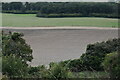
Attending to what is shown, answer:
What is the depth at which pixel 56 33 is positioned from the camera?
36.2 ft

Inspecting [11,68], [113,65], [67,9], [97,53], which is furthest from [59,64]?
[67,9]

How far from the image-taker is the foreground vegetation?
2.90 meters

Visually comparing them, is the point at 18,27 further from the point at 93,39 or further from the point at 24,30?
the point at 93,39

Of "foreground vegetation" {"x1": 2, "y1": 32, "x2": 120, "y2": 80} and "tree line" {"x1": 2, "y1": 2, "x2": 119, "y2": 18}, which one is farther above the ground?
"tree line" {"x1": 2, "y1": 2, "x2": 119, "y2": 18}

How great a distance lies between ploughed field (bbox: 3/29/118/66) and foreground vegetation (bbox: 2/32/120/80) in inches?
56.2

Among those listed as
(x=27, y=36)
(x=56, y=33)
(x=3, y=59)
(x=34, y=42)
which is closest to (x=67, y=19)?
(x=56, y=33)

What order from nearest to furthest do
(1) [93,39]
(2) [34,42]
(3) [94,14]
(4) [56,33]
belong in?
(2) [34,42] → (1) [93,39] → (4) [56,33] → (3) [94,14]

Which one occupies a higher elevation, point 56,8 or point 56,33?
point 56,8

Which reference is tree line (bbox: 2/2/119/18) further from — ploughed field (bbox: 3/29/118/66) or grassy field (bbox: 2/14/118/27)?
ploughed field (bbox: 3/29/118/66)

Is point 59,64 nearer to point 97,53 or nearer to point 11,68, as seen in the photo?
point 11,68

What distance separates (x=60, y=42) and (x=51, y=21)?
394 cm

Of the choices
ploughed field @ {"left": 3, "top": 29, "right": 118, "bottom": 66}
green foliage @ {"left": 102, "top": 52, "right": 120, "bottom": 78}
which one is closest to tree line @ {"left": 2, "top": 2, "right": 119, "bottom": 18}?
ploughed field @ {"left": 3, "top": 29, "right": 118, "bottom": 66}

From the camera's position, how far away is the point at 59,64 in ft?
9.92

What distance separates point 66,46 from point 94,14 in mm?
4548
